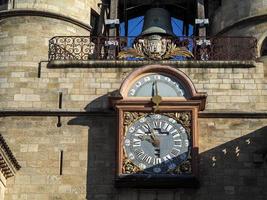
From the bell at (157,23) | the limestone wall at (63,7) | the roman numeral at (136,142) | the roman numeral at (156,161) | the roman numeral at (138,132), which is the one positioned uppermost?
the limestone wall at (63,7)

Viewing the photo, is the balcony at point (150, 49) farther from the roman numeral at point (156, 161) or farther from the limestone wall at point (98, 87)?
the roman numeral at point (156, 161)

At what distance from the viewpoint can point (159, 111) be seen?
69.1 feet

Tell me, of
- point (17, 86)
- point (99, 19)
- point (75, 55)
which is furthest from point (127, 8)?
point (17, 86)

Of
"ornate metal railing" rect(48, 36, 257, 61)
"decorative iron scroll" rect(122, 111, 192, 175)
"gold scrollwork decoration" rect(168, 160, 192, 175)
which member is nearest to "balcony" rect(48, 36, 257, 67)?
"ornate metal railing" rect(48, 36, 257, 61)

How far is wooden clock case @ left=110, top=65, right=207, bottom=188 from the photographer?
66.8 ft

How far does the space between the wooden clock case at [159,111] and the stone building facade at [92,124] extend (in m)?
0.20

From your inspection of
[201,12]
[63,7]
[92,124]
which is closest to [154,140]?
[92,124]

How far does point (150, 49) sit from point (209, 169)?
3.09m

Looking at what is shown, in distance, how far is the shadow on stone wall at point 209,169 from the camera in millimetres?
20438

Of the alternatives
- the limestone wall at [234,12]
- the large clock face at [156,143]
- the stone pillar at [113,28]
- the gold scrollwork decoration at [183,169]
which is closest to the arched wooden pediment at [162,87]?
the large clock face at [156,143]

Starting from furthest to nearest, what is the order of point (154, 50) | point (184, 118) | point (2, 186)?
point (154, 50) < point (184, 118) < point (2, 186)

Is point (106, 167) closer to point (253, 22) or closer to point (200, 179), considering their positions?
point (200, 179)

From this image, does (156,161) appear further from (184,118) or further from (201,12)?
(201,12)

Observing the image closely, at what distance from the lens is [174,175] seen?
20453 mm
